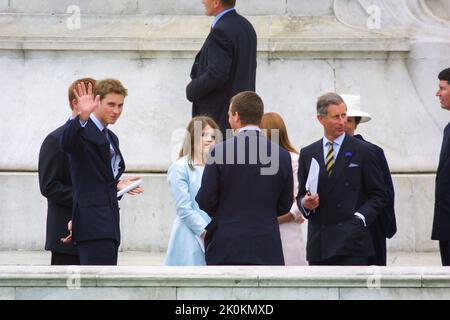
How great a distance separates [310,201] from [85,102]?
1.55 metres

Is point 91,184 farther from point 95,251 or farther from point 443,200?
point 443,200

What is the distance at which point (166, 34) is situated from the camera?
506 inches

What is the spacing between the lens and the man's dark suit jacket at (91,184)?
326 inches

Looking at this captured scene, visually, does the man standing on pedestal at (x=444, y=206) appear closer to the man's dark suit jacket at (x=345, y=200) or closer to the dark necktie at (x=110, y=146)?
the man's dark suit jacket at (x=345, y=200)

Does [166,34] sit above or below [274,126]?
above

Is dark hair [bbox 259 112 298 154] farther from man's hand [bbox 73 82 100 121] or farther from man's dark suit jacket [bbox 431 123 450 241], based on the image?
man's hand [bbox 73 82 100 121]

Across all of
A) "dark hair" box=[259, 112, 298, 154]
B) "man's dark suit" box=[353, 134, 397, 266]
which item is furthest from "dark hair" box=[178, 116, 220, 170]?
"man's dark suit" box=[353, 134, 397, 266]

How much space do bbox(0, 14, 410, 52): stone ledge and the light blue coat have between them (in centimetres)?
382

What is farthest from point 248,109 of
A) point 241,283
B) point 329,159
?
point 241,283

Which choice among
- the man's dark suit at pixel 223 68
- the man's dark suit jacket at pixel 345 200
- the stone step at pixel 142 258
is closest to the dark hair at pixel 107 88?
the man's dark suit at pixel 223 68

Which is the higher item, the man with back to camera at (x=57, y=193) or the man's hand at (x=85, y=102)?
the man's hand at (x=85, y=102)

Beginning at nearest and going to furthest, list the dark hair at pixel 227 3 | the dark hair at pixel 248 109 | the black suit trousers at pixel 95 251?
the dark hair at pixel 248 109, the black suit trousers at pixel 95 251, the dark hair at pixel 227 3

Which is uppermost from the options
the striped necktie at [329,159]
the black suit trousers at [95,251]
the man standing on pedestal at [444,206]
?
the striped necktie at [329,159]

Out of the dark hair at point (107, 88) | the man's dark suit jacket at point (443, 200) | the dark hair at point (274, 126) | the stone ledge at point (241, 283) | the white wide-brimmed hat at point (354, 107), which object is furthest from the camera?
the white wide-brimmed hat at point (354, 107)
